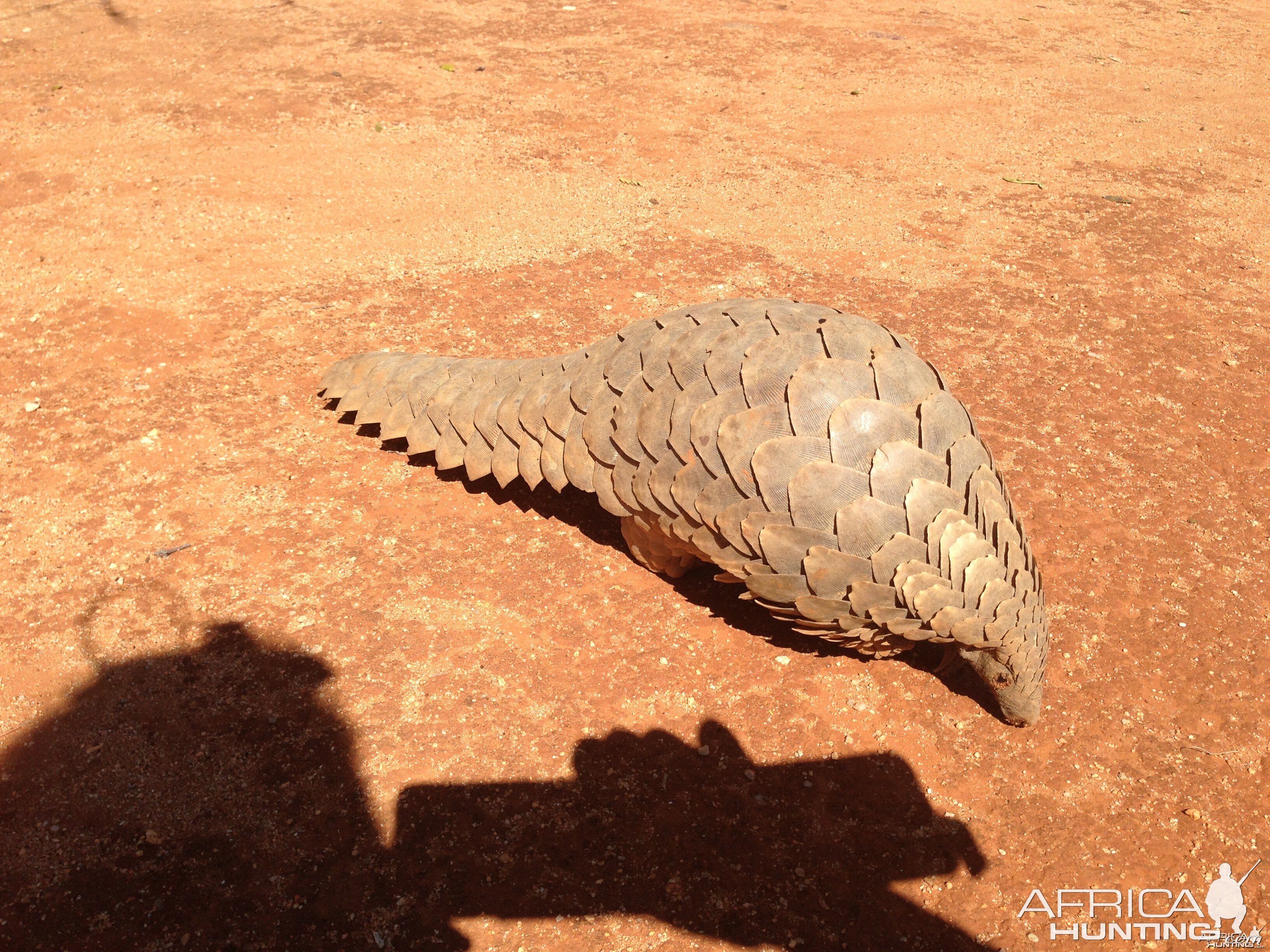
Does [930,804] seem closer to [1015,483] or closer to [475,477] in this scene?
[1015,483]

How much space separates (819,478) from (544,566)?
1616mm

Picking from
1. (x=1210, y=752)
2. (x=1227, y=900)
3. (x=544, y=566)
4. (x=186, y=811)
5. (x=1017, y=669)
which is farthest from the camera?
(x=544, y=566)

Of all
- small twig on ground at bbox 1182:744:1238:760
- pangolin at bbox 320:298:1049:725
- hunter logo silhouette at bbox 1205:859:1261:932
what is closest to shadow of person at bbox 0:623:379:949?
pangolin at bbox 320:298:1049:725

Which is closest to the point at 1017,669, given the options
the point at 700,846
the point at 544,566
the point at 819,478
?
the point at 819,478

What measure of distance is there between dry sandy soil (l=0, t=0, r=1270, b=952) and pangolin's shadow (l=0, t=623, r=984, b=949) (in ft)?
0.04

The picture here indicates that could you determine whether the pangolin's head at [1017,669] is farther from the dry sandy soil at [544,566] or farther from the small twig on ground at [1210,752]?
the small twig on ground at [1210,752]

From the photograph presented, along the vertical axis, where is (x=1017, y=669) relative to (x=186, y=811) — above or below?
above

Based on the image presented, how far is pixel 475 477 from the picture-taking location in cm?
433

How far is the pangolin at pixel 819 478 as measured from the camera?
10.2 feet

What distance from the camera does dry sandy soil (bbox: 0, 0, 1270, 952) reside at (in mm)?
3068

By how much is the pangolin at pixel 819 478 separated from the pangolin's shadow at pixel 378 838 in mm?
732

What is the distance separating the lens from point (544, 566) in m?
4.23

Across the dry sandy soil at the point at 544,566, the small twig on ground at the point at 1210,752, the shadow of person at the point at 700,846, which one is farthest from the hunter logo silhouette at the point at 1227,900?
the shadow of person at the point at 700,846

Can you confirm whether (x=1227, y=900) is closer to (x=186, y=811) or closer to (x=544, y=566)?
(x=544, y=566)
